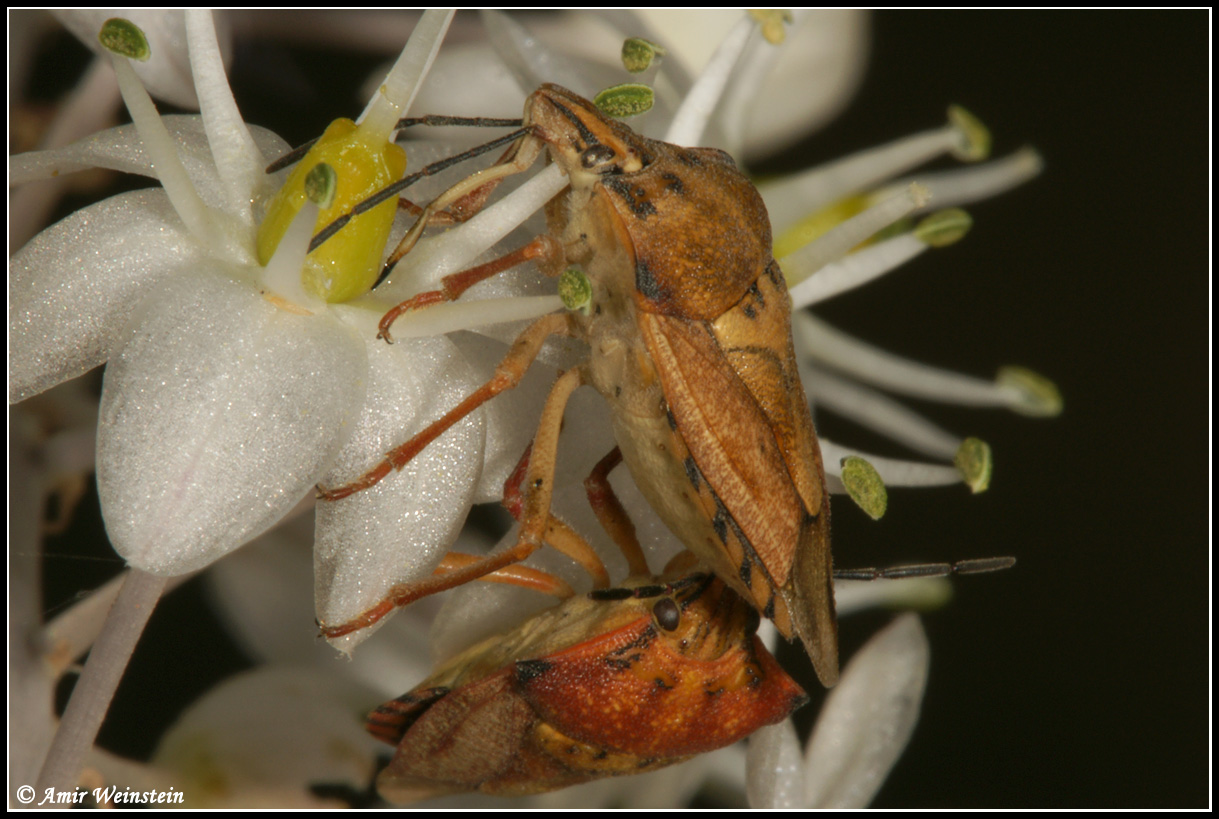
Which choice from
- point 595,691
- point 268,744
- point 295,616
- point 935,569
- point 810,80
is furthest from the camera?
point 810,80

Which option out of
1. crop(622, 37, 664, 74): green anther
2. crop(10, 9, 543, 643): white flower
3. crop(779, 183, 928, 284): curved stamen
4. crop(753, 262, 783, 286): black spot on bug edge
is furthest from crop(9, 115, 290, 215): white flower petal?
crop(779, 183, 928, 284): curved stamen

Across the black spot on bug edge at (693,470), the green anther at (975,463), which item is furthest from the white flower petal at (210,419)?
the green anther at (975,463)

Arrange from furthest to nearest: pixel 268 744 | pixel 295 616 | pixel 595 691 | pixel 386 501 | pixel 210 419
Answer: pixel 295 616, pixel 268 744, pixel 595 691, pixel 386 501, pixel 210 419

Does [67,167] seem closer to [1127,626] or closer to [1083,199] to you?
[1083,199]

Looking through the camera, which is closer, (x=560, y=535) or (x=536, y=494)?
(x=536, y=494)

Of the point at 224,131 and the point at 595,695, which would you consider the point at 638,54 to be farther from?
the point at 595,695

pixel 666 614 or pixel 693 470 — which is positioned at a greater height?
pixel 693 470

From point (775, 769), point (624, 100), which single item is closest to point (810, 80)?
point (624, 100)
